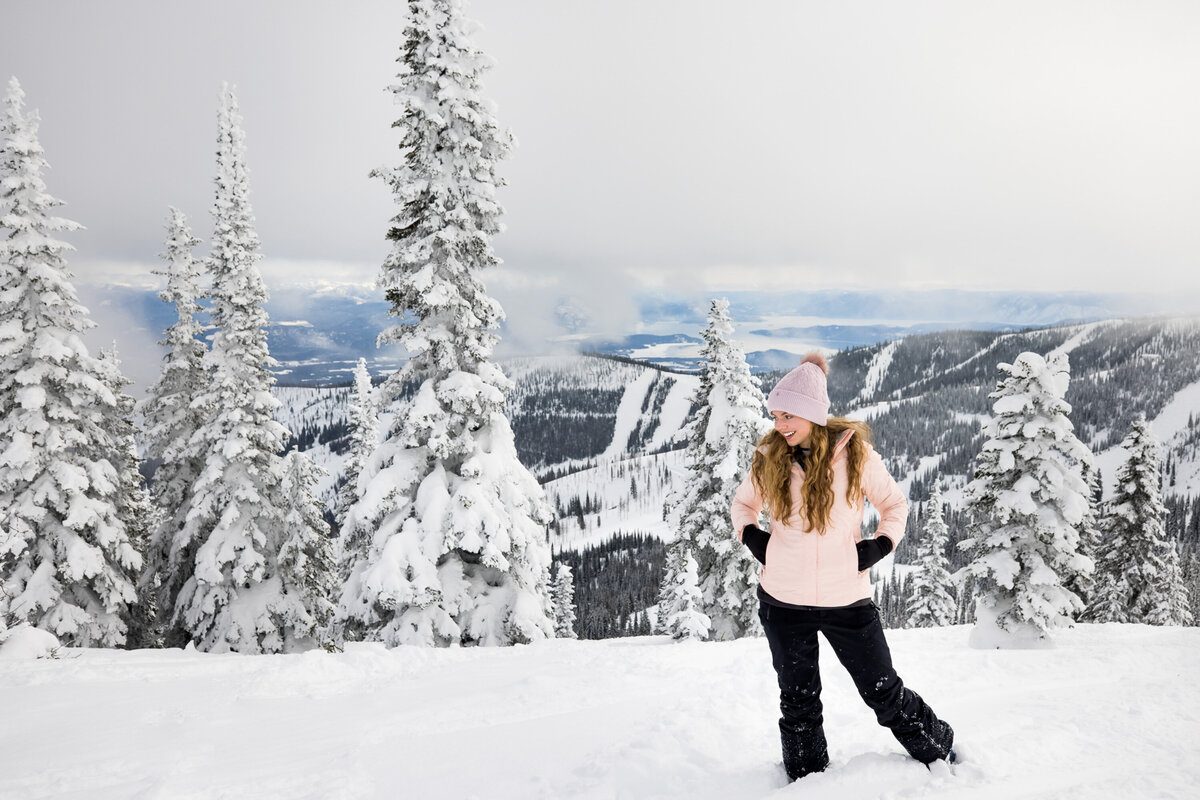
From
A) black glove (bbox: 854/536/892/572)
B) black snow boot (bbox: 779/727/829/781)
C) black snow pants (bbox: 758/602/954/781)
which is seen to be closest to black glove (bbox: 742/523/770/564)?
black snow pants (bbox: 758/602/954/781)

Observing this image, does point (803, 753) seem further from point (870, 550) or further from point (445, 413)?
point (445, 413)

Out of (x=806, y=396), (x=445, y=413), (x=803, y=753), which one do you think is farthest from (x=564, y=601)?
(x=806, y=396)

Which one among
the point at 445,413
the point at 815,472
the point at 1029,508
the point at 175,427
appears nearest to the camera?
the point at 815,472

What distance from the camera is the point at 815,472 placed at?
3.62m

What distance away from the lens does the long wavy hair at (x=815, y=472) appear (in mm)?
3615

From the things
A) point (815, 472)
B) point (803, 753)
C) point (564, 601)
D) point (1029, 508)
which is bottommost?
point (564, 601)

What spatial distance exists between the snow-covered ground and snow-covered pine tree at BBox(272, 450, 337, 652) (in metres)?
9.86

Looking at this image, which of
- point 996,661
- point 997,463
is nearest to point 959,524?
point 997,463

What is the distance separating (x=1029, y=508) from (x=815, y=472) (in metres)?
14.1

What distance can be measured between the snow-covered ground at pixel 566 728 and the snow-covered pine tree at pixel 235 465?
9.49 meters

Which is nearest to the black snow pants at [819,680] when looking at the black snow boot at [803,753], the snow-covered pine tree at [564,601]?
the black snow boot at [803,753]

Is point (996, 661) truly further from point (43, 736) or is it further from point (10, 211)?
point (10, 211)

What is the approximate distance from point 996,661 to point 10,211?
22803 mm

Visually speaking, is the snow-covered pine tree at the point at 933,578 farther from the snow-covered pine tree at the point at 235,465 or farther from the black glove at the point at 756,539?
the black glove at the point at 756,539
